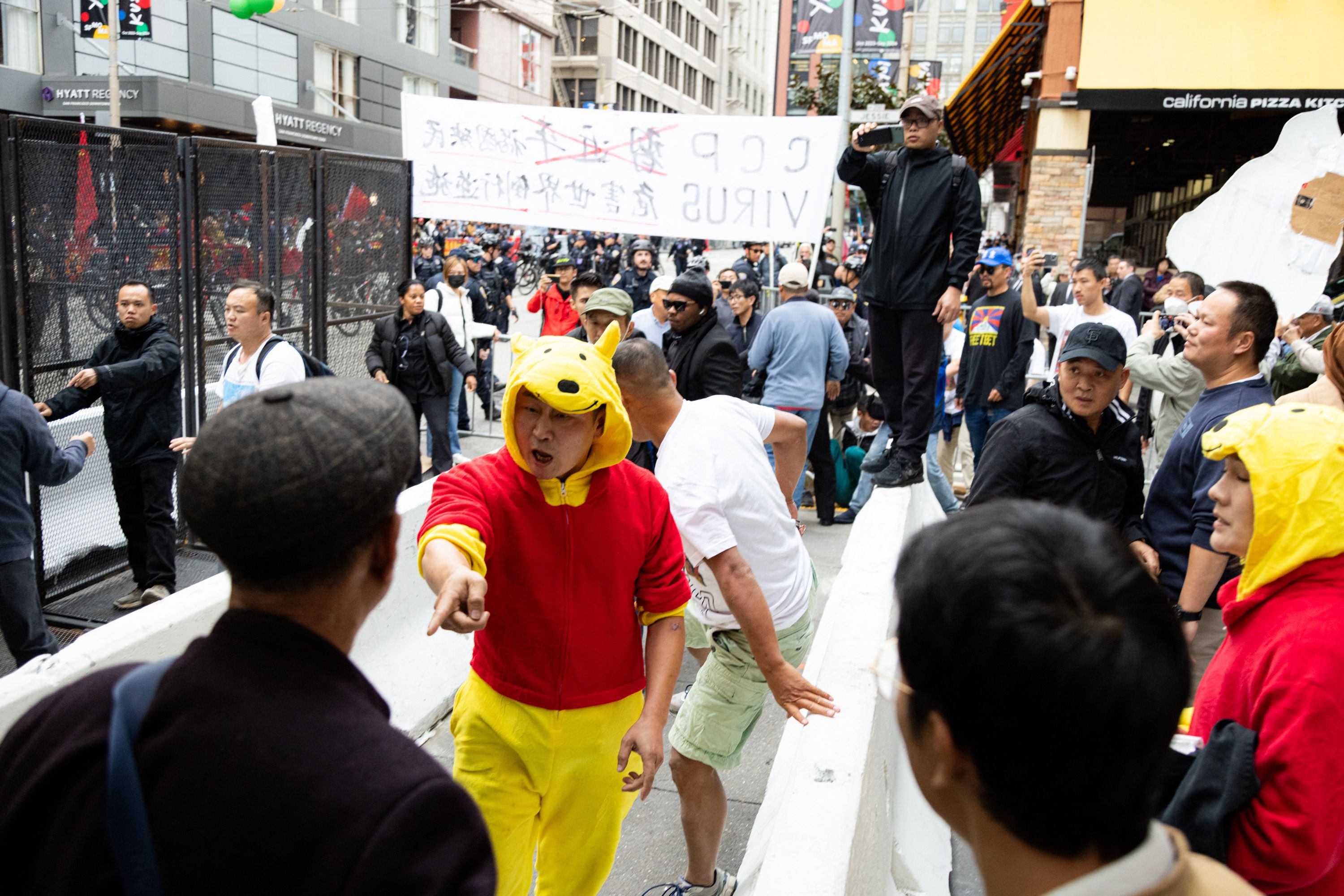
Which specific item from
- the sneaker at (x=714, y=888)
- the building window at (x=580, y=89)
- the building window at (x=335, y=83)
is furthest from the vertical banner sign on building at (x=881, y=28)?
the building window at (x=580, y=89)

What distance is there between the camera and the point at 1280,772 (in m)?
1.83

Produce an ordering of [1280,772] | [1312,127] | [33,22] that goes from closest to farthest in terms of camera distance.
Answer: [1280,772] < [1312,127] < [33,22]

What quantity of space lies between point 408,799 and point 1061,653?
0.73 m

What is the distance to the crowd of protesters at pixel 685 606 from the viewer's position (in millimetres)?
1128

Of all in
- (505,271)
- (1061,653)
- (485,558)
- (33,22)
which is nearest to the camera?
(1061,653)

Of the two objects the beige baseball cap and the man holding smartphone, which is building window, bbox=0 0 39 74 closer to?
the man holding smartphone

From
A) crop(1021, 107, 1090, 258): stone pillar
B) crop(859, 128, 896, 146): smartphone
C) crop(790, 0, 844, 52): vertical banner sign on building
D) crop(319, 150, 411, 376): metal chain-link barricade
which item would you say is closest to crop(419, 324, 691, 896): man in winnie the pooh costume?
crop(859, 128, 896, 146): smartphone

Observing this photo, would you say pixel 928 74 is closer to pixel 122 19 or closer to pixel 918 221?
pixel 122 19

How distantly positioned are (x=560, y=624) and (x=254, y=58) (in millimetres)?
31900

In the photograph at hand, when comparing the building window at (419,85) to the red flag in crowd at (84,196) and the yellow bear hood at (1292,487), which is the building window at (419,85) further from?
the yellow bear hood at (1292,487)

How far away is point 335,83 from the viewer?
112 ft

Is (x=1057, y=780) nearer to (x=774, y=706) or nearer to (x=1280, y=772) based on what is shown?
(x=1280, y=772)

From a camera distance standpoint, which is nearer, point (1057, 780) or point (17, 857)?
point (1057, 780)

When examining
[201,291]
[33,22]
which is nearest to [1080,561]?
[201,291]
